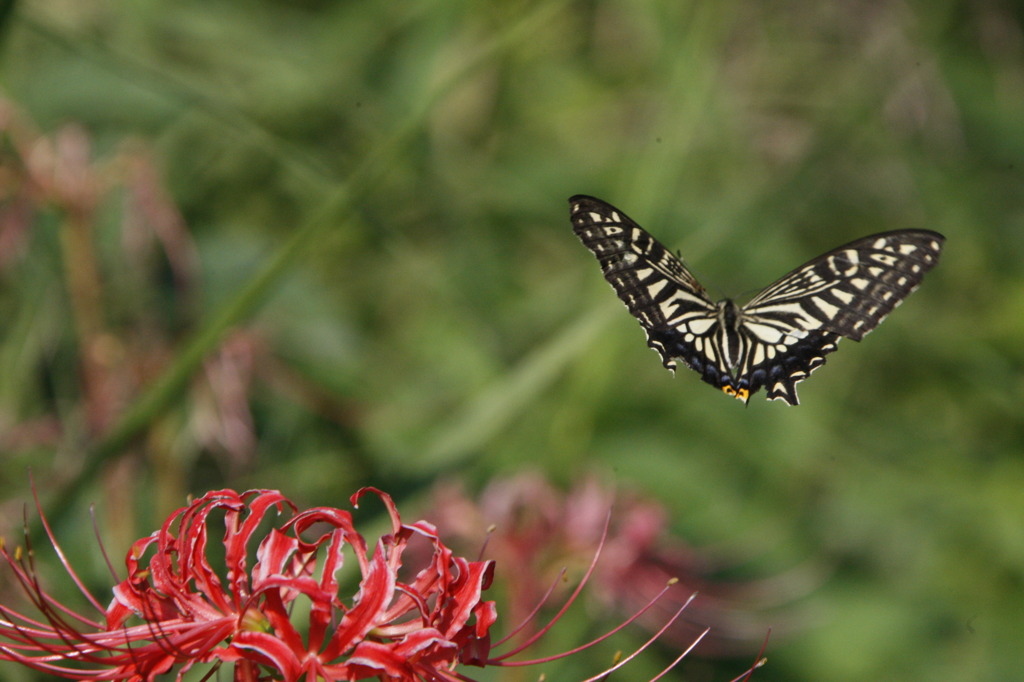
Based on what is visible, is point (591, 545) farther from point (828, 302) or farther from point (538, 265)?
point (538, 265)

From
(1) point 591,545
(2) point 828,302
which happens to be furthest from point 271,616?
(1) point 591,545

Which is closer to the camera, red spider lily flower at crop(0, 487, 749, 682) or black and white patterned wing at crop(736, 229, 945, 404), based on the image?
red spider lily flower at crop(0, 487, 749, 682)

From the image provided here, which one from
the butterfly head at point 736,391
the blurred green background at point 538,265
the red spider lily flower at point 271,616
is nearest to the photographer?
the red spider lily flower at point 271,616

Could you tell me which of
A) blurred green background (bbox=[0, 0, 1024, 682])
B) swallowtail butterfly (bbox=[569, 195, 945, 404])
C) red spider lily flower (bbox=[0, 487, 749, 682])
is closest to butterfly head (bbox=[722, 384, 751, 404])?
swallowtail butterfly (bbox=[569, 195, 945, 404])

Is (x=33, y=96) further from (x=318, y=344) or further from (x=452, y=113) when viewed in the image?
(x=452, y=113)

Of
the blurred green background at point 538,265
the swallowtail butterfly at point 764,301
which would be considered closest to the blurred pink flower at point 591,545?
the blurred green background at point 538,265

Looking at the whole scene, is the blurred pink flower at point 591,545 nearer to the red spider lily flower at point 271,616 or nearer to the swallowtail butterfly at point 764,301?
the swallowtail butterfly at point 764,301

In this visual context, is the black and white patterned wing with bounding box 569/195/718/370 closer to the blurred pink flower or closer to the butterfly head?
the butterfly head
